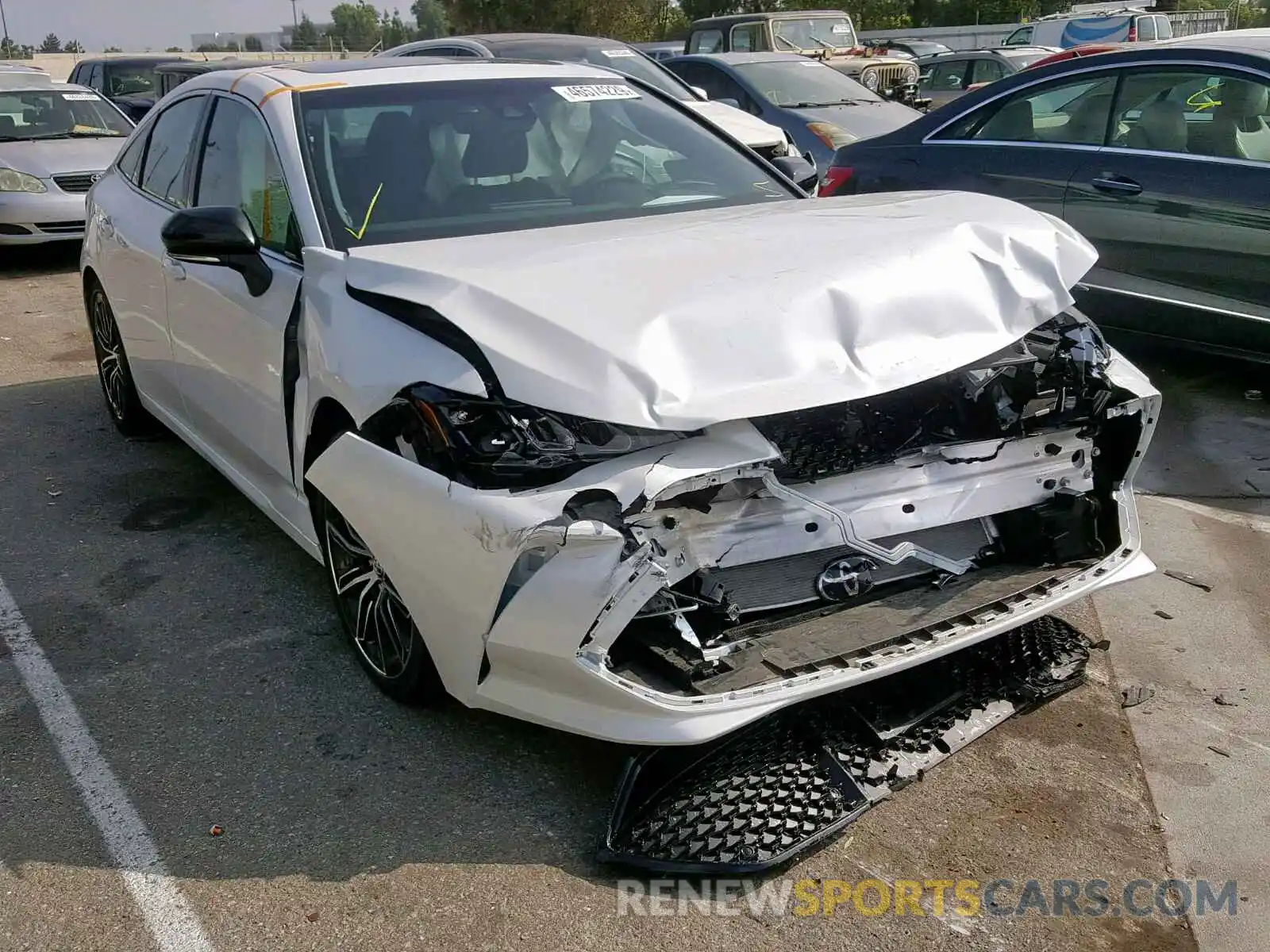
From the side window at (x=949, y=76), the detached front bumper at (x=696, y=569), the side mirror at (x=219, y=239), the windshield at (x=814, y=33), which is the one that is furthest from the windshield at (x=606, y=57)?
Answer: the side window at (x=949, y=76)

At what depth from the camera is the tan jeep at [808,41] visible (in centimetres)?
1524

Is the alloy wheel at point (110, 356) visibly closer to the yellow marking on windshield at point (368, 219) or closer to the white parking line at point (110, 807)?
the white parking line at point (110, 807)

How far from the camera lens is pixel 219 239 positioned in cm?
370

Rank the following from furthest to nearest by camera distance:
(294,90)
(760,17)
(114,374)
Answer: (760,17)
(114,374)
(294,90)

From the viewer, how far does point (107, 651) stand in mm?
4020

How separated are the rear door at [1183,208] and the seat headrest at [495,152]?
292 centimetres

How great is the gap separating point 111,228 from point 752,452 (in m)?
3.87

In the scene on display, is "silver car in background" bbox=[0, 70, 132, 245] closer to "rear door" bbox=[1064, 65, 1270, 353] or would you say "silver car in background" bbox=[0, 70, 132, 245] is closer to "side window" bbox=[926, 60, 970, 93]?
"rear door" bbox=[1064, 65, 1270, 353]

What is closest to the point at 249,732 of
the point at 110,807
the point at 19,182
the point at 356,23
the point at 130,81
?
the point at 110,807

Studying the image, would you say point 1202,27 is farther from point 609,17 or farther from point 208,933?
point 208,933

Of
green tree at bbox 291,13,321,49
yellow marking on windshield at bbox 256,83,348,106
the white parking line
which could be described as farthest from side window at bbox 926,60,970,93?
green tree at bbox 291,13,321,49

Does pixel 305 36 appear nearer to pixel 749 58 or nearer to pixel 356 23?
pixel 356 23

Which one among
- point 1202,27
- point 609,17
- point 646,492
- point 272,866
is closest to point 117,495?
point 272,866

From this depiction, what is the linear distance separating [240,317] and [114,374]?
2.40 m
